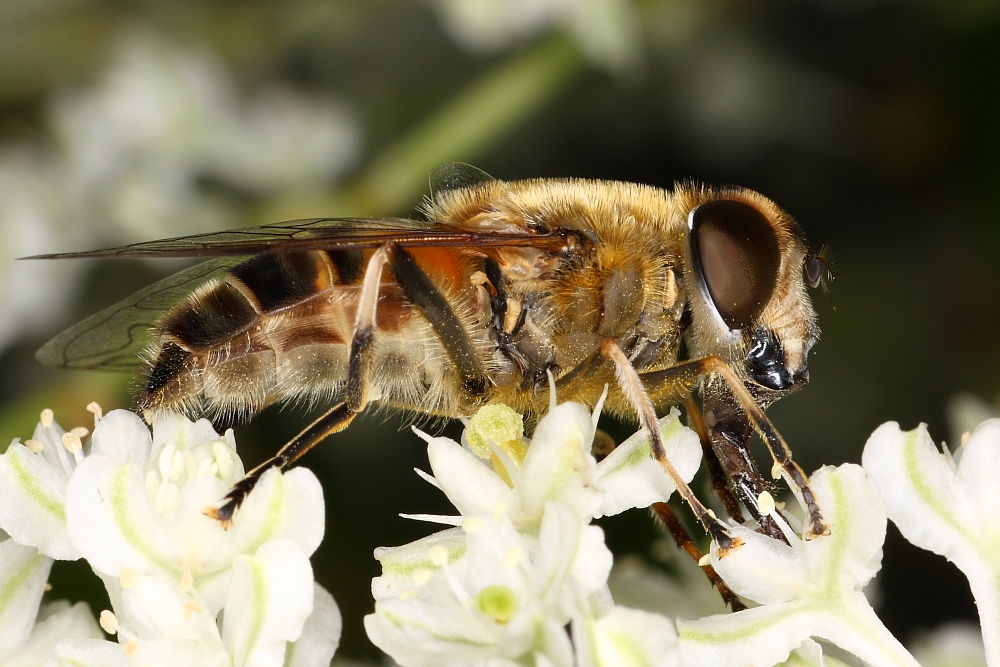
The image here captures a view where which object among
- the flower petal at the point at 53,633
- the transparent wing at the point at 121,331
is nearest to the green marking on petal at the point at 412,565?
the flower petal at the point at 53,633

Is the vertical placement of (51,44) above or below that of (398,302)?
above

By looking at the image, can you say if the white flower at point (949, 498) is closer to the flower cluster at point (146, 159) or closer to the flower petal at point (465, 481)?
the flower petal at point (465, 481)

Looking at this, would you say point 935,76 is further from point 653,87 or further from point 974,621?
point 974,621

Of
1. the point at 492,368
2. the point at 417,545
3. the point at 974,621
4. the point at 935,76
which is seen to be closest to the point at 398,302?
the point at 492,368

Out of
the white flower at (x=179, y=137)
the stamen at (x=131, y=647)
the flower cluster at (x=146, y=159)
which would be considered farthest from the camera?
the white flower at (x=179, y=137)

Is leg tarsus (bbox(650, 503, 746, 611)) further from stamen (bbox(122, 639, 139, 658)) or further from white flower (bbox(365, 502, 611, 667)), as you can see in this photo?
stamen (bbox(122, 639, 139, 658))

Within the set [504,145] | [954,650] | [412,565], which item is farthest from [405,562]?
[504,145]

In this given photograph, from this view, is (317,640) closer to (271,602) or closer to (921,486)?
(271,602)
